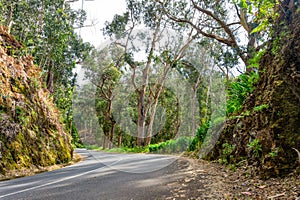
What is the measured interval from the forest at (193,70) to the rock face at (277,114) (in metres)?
0.02

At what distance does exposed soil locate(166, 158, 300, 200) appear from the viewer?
370 centimetres

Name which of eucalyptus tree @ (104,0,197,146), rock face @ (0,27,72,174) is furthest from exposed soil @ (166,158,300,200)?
eucalyptus tree @ (104,0,197,146)

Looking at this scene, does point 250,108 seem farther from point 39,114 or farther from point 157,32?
point 157,32

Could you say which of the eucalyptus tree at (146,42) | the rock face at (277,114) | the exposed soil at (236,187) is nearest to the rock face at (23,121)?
the exposed soil at (236,187)

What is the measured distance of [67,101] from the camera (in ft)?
65.3

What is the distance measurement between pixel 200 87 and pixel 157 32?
13526 millimetres

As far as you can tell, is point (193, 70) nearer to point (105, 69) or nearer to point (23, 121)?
point (105, 69)

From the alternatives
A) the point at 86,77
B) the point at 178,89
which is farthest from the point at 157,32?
the point at 178,89

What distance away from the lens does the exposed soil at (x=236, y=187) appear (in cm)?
370

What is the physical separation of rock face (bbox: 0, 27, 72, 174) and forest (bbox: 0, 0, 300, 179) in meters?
0.14

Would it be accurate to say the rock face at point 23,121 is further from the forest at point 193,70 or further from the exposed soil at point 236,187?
the exposed soil at point 236,187

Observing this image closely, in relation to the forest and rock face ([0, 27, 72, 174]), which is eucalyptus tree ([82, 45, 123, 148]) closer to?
the forest

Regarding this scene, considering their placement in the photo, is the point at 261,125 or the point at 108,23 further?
the point at 108,23

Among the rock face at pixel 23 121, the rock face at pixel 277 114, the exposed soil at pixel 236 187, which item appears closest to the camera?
the exposed soil at pixel 236 187
